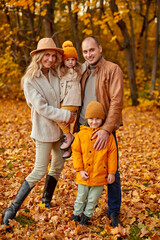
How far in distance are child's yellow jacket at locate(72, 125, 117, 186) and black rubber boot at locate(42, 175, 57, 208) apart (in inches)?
30.2

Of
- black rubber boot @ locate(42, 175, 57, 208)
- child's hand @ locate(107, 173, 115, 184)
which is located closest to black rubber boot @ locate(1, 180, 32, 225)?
black rubber boot @ locate(42, 175, 57, 208)

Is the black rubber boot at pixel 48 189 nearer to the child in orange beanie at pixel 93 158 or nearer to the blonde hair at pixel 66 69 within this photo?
the child in orange beanie at pixel 93 158

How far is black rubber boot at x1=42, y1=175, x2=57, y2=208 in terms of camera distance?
3.53 meters

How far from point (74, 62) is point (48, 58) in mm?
333

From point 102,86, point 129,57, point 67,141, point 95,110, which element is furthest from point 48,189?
point 129,57

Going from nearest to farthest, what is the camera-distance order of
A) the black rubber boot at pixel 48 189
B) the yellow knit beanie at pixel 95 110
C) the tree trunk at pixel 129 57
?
1. the yellow knit beanie at pixel 95 110
2. the black rubber boot at pixel 48 189
3. the tree trunk at pixel 129 57

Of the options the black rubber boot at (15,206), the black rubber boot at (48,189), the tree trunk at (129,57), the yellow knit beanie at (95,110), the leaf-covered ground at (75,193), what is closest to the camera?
the yellow knit beanie at (95,110)

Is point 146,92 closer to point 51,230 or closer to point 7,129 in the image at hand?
point 7,129

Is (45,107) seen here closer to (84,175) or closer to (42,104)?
(42,104)

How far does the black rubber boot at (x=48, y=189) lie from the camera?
11.6ft

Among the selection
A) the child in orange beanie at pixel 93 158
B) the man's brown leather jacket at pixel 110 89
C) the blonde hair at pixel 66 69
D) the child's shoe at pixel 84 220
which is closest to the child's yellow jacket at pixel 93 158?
the child in orange beanie at pixel 93 158

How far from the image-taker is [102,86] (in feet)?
9.45

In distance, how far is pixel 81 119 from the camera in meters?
3.20

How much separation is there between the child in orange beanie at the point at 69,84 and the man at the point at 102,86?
10cm
